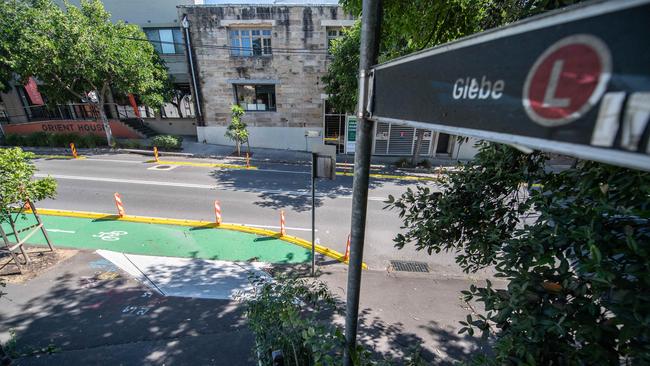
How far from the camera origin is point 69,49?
13570 mm

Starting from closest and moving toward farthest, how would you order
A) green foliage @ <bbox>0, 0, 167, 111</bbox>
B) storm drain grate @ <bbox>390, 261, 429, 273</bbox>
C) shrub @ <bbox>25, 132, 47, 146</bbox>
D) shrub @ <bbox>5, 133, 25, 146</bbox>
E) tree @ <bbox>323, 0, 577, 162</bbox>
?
tree @ <bbox>323, 0, 577, 162</bbox>
storm drain grate @ <bbox>390, 261, 429, 273</bbox>
green foliage @ <bbox>0, 0, 167, 111</bbox>
shrub @ <bbox>25, 132, 47, 146</bbox>
shrub @ <bbox>5, 133, 25, 146</bbox>

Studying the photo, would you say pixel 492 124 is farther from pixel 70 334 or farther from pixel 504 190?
pixel 70 334

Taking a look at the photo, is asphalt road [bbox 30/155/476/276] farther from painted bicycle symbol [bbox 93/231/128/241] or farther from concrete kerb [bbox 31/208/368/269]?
painted bicycle symbol [bbox 93/231/128/241]

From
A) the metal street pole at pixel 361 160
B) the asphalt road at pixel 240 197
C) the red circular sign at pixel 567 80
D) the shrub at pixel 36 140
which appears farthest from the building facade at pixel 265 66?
the red circular sign at pixel 567 80

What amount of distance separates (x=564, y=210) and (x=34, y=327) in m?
7.74

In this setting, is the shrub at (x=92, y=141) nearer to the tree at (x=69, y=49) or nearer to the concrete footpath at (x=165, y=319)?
the tree at (x=69, y=49)

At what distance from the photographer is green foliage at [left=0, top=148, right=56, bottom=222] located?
5.34 meters

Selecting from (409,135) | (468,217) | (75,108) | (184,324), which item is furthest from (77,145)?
(468,217)

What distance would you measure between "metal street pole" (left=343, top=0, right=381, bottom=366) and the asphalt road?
5.10 m

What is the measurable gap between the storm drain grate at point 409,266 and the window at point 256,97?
14694 mm

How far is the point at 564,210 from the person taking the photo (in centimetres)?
187

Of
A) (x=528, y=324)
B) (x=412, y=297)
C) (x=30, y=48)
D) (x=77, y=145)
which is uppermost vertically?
(x=30, y=48)

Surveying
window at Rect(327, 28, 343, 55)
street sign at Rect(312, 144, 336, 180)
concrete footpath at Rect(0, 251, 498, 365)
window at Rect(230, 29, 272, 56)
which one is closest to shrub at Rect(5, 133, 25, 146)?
window at Rect(230, 29, 272, 56)

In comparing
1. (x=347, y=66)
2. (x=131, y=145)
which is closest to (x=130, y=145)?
(x=131, y=145)
